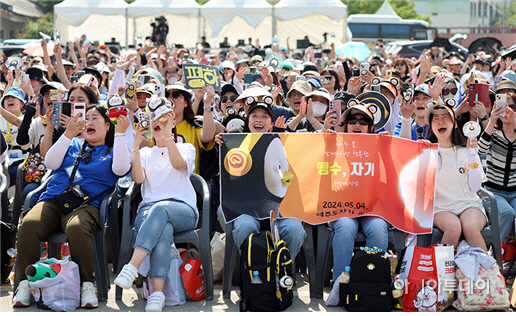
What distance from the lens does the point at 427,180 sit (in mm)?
5059

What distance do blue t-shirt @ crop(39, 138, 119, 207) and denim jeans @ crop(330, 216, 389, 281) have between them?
1.98 meters

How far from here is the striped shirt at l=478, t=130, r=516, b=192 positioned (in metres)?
5.50

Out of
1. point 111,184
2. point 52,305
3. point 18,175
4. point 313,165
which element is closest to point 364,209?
point 313,165

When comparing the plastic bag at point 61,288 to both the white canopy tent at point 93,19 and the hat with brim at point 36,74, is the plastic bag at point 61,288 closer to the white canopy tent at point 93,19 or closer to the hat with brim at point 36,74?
the hat with brim at point 36,74

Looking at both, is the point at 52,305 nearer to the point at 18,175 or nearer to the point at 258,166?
the point at 18,175

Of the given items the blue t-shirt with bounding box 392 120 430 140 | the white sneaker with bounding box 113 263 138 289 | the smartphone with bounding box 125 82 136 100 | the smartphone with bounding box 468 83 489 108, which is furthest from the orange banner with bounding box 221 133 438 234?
the smartphone with bounding box 125 82 136 100

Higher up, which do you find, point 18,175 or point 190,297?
point 18,175

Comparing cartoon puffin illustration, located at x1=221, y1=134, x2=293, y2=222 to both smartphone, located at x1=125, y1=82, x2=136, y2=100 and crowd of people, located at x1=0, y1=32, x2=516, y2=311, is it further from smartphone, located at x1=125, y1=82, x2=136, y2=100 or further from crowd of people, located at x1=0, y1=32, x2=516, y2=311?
smartphone, located at x1=125, y1=82, x2=136, y2=100

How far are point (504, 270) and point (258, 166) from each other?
8.34 feet

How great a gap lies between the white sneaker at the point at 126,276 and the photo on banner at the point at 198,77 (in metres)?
2.39

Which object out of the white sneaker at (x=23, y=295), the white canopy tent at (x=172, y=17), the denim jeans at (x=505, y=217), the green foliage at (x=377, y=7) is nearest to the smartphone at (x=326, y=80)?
the denim jeans at (x=505, y=217)

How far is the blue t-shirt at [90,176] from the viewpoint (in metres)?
4.82

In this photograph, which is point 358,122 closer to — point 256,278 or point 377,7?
point 256,278

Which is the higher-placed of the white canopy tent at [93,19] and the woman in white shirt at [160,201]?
the white canopy tent at [93,19]
